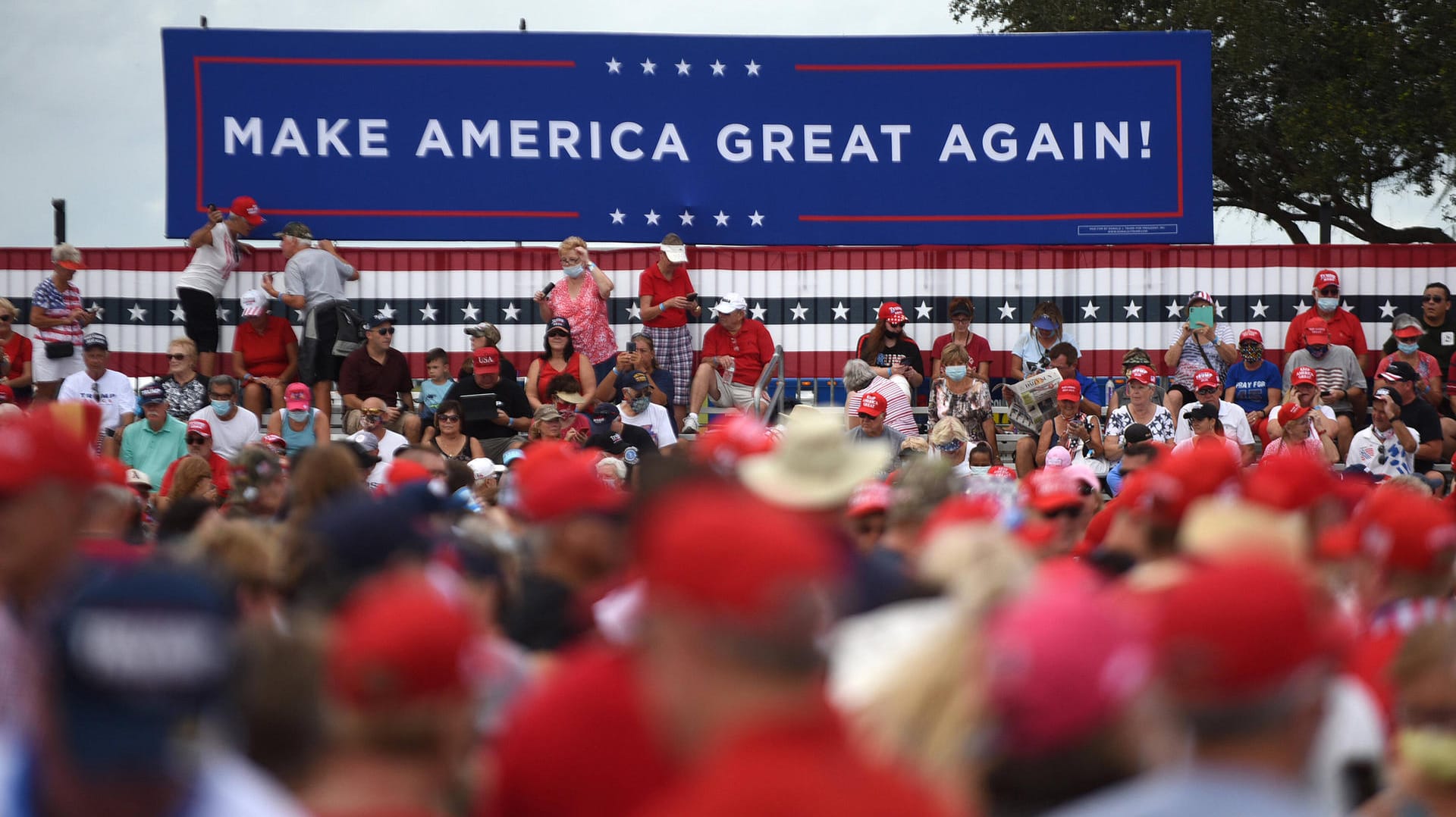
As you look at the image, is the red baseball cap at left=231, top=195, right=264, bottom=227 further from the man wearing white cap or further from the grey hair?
the grey hair

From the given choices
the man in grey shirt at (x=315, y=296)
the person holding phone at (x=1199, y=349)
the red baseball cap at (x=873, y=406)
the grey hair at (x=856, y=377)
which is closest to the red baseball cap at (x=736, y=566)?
the red baseball cap at (x=873, y=406)

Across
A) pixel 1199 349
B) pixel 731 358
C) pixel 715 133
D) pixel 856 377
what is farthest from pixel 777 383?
pixel 1199 349

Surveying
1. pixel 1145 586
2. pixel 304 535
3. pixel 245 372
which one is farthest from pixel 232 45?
pixel 1145 586

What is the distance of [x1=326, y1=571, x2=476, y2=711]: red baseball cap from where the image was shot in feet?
7.34

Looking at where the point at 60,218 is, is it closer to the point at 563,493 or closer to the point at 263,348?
the point at 263,348

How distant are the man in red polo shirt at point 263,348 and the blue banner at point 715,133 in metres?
1.88

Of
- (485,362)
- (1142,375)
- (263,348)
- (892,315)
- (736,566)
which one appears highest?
(892,315)

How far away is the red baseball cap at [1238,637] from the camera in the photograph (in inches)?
86.9

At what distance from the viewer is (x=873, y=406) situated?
1174 cm

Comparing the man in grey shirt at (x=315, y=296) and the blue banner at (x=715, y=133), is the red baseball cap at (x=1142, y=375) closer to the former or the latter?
the blue banner at (x=715, y=133)

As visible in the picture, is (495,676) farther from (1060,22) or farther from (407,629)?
(1060,22)

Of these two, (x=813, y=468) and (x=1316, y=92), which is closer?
(x=813, y=468)

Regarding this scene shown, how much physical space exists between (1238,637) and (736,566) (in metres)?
0.87

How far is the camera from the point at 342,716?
2.30m
